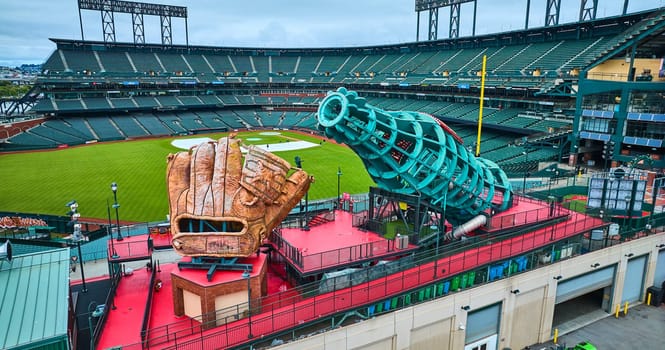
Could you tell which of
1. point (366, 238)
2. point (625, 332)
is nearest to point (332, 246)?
point (366, 238)

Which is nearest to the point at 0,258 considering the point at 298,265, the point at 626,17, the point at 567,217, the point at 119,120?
the point at 298,265

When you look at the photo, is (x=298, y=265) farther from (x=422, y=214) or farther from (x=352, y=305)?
(x=422, y=214)

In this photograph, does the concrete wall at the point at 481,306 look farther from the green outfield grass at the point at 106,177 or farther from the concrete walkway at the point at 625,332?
the green outfield grass at the point at 106,177

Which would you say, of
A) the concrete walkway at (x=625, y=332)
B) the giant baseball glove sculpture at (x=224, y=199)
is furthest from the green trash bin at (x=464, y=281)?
the giant baseball glove sculpture at (x=224, y=199)

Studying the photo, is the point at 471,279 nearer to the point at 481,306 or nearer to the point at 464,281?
the point at 464,281

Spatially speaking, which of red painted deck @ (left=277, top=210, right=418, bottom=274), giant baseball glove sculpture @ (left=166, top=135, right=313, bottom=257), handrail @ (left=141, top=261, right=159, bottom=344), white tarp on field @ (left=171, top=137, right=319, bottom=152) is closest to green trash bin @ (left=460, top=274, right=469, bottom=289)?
red painted deck @ (left=277, top=210, right=418, bottom=274)

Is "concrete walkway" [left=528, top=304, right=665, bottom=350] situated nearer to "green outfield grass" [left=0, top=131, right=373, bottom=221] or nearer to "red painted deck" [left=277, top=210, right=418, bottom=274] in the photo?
"red painted deck" [left=277, top=210, right=418, bottom=274]
